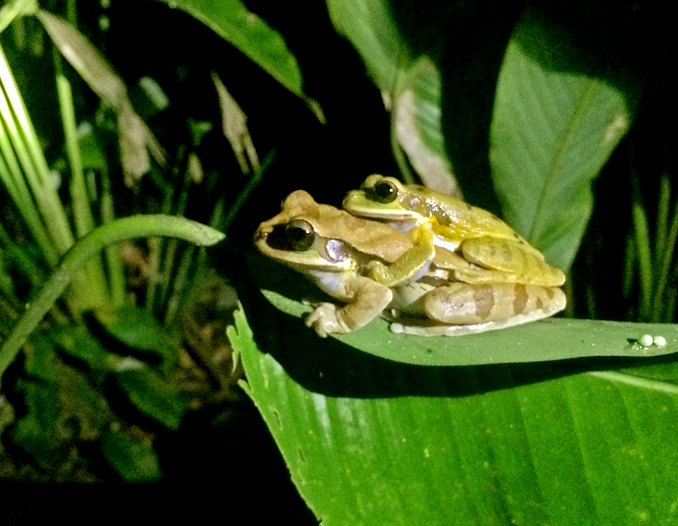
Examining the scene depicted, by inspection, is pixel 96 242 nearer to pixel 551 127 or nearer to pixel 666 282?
pixel 551 127

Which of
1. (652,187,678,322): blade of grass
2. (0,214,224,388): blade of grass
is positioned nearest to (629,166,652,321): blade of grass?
(652,187,678,322): blade of grass

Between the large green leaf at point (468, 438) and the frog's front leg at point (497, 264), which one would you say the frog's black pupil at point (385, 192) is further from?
the large green leaf at point (468, 438)

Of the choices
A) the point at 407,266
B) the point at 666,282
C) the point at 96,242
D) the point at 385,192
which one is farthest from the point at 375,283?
the point at 666,282

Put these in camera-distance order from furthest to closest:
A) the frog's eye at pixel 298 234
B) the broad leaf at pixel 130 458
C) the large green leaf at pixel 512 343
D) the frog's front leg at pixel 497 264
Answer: the broad leaf at pixel 130 458
the frog's front leg at pixel 497 264
the frog's eye at pixel 298 234
the large green leaf at pixel 512 343

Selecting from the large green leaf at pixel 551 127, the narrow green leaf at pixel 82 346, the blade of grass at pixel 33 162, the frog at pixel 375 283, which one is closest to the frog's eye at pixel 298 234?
the frog at pixel 375 283

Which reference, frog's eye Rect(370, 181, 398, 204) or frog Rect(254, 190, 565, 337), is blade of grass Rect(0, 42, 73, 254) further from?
frog's eye Rect(370, 181, 398, 204)

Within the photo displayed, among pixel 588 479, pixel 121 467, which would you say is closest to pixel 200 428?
pixel 121 467

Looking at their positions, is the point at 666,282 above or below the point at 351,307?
below

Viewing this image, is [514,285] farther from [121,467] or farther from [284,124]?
[121,467]
